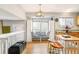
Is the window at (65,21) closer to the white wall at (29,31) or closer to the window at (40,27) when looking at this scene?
the window at (40,27)

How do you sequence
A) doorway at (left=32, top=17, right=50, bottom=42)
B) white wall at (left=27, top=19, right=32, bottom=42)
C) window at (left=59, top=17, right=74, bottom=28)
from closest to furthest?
white wall at (left=27, top=19, right=32, bottom=42), window at (left=59, top=17, right=74, bottom=28), doorway at (left=32, top=17, right=50, bottom=42)

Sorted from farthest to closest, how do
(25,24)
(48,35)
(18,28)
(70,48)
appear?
(48,35) < (25,24) < (18,28) < (70,48)

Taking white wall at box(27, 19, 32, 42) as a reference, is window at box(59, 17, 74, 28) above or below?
above

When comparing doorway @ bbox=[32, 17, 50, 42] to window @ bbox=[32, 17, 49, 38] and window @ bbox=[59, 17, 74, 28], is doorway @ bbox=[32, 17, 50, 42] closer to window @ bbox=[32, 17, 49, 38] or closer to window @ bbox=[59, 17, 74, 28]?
window @ bbox=[32, 17, 49, 38]

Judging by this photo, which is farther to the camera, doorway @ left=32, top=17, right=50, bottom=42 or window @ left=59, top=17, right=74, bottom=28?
doorway @ left=32, top=17, right=50, bottom=42

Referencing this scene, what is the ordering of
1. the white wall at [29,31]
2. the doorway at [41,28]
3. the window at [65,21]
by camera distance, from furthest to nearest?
the doorway at [41,28] → the window at [65,21] → the white wall at [29,31]

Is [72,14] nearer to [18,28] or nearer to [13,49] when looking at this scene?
[18,28]

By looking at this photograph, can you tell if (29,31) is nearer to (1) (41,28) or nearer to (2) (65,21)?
(1) (41,28)

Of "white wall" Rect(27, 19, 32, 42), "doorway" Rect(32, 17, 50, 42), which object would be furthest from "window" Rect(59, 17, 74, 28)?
"white wall" Rect(27, 19, 32, 42)

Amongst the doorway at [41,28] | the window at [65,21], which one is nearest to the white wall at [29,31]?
the doorway at [41,28]
